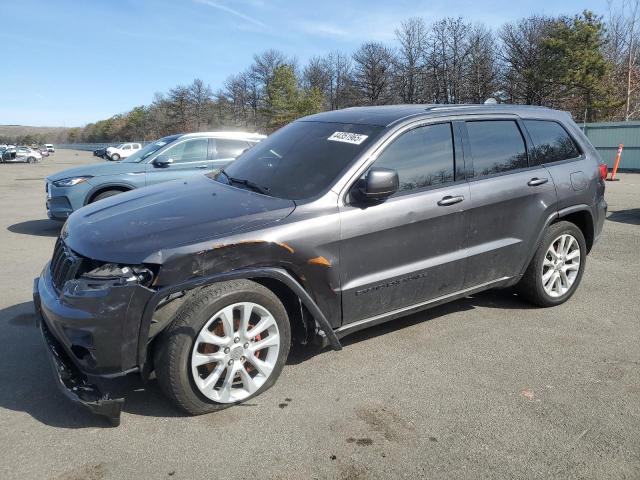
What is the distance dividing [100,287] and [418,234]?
2132 millimetres

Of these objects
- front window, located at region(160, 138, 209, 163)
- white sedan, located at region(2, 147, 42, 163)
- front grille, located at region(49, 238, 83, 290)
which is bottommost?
front grille, located at region(49, 238, 83, 290)

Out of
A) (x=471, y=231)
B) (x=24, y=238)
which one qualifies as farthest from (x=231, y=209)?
(x=24, y=238)

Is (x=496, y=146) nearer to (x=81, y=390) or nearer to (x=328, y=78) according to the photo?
(x=81, y=390)

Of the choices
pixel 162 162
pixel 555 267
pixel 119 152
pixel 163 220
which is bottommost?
pixel 555 267

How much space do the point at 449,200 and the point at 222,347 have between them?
198cm

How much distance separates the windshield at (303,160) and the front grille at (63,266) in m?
1.28

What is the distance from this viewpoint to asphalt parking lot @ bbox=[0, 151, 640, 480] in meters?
2.57

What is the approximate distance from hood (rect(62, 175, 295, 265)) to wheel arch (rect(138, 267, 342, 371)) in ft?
0.76

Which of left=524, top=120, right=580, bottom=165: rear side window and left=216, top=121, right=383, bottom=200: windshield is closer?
left=216, top=121, right=383, bottom=200: windshield

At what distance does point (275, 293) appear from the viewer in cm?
328

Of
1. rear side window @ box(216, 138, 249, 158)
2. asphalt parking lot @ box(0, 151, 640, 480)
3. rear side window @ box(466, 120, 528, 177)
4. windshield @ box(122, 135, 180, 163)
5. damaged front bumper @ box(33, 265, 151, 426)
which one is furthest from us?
rear side window @ box(216, 138, 249, 158)

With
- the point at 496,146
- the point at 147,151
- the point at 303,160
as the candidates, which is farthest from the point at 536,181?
the point at 147,151

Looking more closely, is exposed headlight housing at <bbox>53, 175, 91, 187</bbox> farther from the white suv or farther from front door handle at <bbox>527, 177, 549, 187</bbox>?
the white suv

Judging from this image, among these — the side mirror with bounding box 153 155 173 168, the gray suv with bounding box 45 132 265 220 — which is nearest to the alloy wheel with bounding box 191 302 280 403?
the gray suv with bounding box 45 132 265 220
